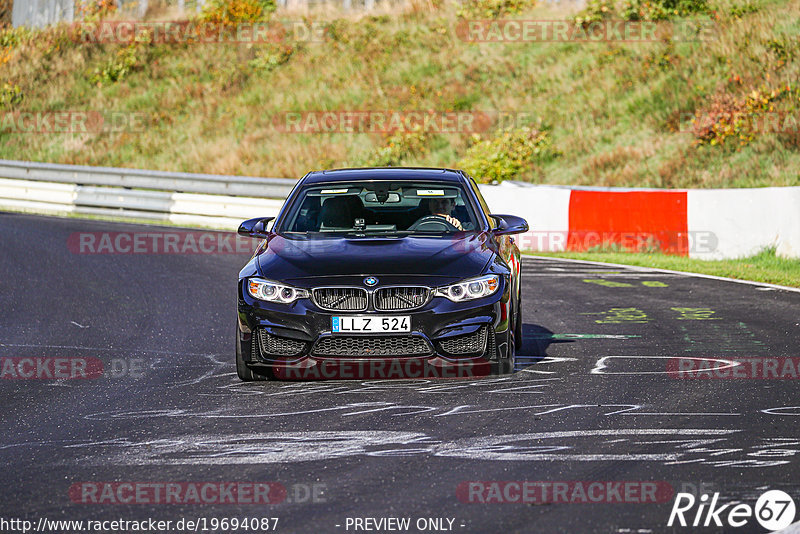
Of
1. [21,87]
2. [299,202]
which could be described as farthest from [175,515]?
[21,87]

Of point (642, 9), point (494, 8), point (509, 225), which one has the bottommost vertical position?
point (509, 225)

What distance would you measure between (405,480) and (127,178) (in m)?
20.8

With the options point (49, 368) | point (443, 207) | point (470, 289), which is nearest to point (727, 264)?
point (443, 207)

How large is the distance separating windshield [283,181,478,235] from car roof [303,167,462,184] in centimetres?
9

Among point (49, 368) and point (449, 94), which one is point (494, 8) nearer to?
point (449, 94)

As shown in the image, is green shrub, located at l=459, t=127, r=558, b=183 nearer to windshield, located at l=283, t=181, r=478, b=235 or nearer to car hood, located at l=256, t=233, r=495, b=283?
windshield, located at l=283, t=181, r=478, b=235

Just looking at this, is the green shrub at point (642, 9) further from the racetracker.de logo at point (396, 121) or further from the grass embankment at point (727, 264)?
the grass embankment at point (727, 264)

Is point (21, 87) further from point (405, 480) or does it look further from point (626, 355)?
point (405, 480)

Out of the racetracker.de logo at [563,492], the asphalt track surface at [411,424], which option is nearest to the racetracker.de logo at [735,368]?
the asphalt track surface at [411,424]

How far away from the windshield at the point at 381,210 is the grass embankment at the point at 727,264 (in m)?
6.89

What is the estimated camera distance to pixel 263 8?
1672 inches

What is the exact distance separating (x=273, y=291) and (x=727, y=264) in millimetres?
10664

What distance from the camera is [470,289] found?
25.6ft

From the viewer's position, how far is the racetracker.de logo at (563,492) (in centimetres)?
509
